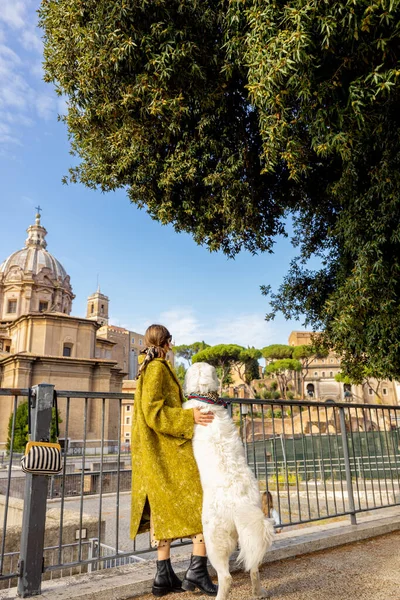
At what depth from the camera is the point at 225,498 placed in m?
2.67

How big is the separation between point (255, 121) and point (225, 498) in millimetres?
7178

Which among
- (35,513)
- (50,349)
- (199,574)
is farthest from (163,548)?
(50,349)

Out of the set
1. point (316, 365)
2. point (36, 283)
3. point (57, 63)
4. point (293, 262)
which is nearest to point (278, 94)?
point (57, 63)

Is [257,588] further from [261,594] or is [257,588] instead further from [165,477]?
A: [165,477]

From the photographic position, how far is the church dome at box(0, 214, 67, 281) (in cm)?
5734

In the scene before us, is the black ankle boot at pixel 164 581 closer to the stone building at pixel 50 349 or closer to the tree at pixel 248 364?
the stone building at pixel 50 349

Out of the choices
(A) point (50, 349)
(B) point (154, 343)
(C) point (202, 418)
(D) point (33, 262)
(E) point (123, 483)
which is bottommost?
(E) point (123, 483)

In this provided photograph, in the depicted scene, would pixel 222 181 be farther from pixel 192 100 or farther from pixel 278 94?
pixel 278 94

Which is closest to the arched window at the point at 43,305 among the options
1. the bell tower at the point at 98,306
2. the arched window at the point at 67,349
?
the arched window at the point at 67,349

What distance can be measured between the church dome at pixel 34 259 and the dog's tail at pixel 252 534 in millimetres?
57298

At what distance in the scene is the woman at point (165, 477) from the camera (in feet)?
9.49

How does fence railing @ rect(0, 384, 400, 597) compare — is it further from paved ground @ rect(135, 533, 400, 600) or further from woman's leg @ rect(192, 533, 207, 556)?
woman's leg @ rect(192, 533, 207, 556)

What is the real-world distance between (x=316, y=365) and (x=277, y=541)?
80.4 metres

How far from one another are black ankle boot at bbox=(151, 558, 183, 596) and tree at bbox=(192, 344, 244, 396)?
5688cm
